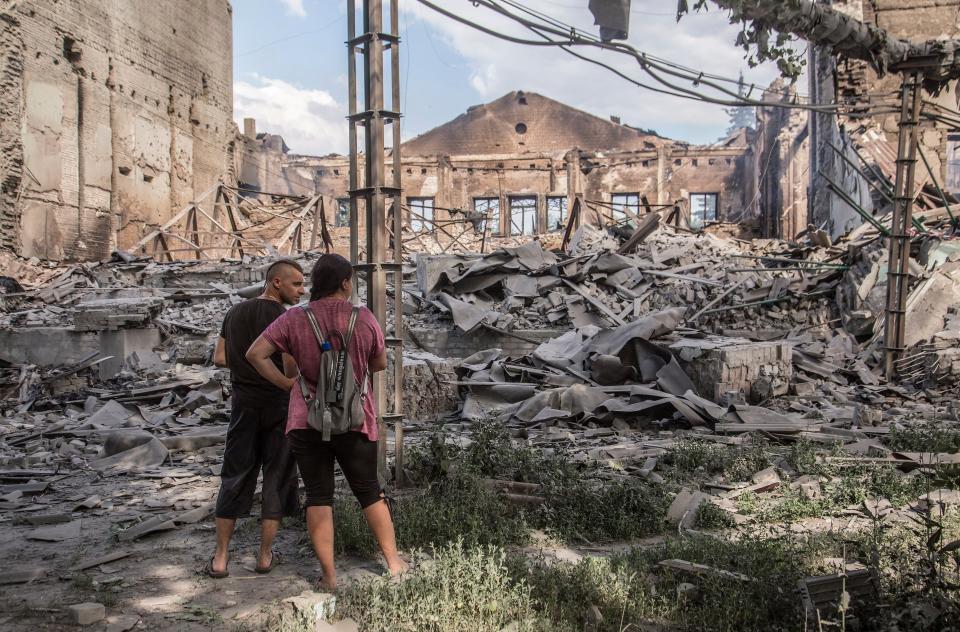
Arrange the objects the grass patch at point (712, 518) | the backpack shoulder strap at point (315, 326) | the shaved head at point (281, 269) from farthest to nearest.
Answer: the grass patch at point (712, 518) → the shaved head at point (281, 269) → the backpack shoulder strap at point (315, 326)

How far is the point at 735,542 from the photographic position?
3.86m

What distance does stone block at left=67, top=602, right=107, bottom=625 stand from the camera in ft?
9.80

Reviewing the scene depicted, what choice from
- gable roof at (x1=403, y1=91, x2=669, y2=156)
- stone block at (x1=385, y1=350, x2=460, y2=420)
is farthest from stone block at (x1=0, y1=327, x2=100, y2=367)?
gable roof at (x1=403, y1=91, x2=669, y2=156)

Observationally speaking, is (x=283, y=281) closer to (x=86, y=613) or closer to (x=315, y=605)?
(x=315, y=605)

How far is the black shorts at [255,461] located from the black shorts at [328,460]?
381 millimetres

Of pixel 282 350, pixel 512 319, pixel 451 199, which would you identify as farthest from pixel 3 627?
pixel 451 199

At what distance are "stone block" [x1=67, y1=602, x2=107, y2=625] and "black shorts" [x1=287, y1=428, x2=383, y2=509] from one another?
0.96m

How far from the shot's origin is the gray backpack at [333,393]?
3.12m

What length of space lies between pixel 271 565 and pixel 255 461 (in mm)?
551

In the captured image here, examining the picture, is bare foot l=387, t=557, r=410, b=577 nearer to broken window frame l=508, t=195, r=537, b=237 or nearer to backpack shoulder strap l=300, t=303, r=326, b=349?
backpack shoulder strap l=300, t=303, r=326, b=349

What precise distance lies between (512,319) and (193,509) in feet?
23.8

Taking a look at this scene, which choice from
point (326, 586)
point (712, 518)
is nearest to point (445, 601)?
point (326, 586)

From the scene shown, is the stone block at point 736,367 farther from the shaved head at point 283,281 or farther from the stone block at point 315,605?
the stone block at point 315,605

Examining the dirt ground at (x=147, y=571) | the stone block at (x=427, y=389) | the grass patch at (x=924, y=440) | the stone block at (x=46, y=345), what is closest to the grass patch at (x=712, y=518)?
the dirt ground at (x=147, y=571)
